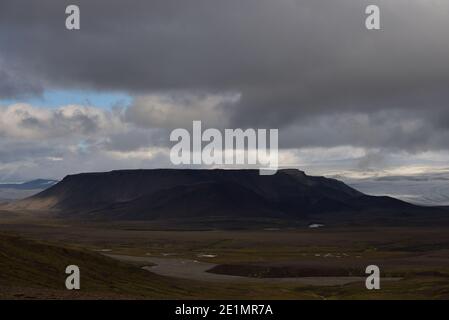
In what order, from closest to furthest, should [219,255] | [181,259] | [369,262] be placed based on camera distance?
[369,262] → [181,259] → [219,255]

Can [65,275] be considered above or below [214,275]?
above

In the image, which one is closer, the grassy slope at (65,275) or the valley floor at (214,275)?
the grassy slope at (65,275)

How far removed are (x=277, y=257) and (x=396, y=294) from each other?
78681 mm

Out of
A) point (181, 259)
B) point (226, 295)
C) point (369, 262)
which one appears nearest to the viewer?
point (226, 295)

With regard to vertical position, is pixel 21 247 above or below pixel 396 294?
above

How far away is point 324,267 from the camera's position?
14025 cm

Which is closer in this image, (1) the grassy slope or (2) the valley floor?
(1) the grassy slope

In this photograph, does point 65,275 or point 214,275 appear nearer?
point 65,275

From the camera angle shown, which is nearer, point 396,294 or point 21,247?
point 396,294
